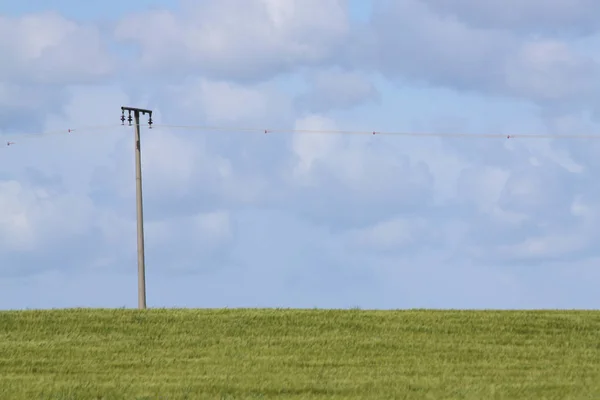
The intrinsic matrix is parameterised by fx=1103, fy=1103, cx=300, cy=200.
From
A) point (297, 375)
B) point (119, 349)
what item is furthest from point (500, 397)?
point (119, 349)

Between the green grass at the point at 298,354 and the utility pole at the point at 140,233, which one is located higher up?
the utility pole at the point at 140,233

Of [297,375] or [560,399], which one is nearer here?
[560,399]

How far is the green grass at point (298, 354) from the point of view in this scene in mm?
16859

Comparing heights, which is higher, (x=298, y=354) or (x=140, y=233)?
(x=140, y=233)

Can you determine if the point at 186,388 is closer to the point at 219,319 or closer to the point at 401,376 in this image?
the point at 401,376

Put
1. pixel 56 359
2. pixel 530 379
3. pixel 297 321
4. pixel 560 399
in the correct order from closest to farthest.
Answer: pixel 560 399 → pixel 530 379 → pixel 56 359 → pixel 297 321

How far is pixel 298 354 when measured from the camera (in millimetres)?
21234

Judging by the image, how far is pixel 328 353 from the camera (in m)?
21.5

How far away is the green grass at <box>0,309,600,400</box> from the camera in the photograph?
16.9m

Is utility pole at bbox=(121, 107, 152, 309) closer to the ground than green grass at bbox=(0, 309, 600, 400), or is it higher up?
higher up

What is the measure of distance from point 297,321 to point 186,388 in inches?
328

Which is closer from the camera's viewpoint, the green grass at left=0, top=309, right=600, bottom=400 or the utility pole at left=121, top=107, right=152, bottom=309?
the green grass at left=0, top=309, right=600, bottom=400

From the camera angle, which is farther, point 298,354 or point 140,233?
point 140,233

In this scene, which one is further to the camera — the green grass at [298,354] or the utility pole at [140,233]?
the utility pole at [140,233]
